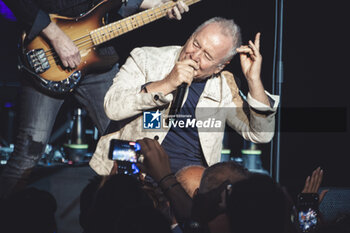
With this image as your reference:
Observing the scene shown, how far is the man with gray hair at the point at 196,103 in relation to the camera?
6.66ft

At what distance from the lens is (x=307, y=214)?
167cm

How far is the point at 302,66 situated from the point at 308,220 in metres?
1.84

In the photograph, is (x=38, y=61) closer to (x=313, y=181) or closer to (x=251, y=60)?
(x=251, y=60)

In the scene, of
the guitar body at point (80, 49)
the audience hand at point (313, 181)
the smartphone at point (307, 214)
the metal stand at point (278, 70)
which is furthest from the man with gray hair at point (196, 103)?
the metal stand at point (278, 70)

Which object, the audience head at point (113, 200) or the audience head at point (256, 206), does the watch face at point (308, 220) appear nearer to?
the audience head at point (256, 206)

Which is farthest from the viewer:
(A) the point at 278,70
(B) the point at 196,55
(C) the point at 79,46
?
(A) the point at 278,70

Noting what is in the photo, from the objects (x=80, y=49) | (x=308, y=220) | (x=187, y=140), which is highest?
(x=80, y=49)

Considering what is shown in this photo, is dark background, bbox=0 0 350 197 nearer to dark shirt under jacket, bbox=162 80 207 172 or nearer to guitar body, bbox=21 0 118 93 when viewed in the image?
guitar body, bbox=21 0 118 93

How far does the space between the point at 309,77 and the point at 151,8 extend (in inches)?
66.7

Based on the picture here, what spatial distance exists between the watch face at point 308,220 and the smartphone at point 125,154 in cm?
87

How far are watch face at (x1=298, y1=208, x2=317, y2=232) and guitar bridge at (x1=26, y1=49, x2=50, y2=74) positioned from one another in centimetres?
172

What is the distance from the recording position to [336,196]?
2068mm

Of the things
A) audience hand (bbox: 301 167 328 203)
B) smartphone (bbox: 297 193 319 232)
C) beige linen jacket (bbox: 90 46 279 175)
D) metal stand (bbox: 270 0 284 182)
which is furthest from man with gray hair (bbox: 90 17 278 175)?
metal stand (bbox: 270 0 284 182)

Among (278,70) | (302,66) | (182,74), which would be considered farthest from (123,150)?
(302,66)
